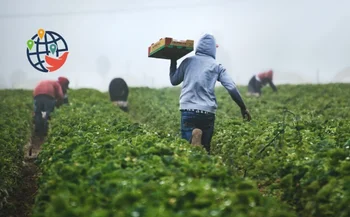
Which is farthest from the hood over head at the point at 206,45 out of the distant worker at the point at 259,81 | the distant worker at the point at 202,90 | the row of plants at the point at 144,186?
the distant worker at the point at 259,81

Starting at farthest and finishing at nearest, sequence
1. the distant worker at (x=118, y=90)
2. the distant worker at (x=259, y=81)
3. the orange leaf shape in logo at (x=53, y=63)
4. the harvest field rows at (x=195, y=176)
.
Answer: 1. the distant worker at (x=259, y=81)
2. the distant worker at (x=118, y=90)
3. the orange leaf shape in logo at (x=53, y=63)
4. the harvest field rows at (x=195, y=176)

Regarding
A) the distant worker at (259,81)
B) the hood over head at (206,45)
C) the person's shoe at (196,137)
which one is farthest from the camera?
the distant worker at (259,81)

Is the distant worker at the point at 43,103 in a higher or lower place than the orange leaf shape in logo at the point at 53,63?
lower

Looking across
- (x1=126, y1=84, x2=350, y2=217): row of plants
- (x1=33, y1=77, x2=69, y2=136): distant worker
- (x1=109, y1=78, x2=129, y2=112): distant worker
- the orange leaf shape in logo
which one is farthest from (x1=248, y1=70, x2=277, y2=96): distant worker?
(x1=126, y1=84, x2=350, y2=217): row of plants

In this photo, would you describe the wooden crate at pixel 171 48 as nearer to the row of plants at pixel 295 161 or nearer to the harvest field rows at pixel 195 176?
the harvest field rows at pixel 195 176

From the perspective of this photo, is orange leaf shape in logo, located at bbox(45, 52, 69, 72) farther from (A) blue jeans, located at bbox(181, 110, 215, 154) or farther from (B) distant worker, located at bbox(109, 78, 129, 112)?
(B) distant worker, located at bbox(109, 78, 129, 112)

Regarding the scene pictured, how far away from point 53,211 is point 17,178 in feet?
16.7

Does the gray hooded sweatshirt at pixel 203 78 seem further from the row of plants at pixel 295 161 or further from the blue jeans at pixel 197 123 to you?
the row of plants at pixel 295 161

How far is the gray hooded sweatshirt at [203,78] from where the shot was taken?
6.90m

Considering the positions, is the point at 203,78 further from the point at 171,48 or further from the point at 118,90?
the point at 118,90

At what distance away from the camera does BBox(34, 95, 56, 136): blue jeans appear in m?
14.2

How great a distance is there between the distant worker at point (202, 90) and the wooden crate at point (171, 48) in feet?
0.67

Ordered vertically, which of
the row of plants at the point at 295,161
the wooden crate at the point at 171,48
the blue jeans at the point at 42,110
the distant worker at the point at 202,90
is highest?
the wooden crate at the point at 171,48

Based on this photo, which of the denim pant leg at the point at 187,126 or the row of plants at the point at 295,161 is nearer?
the row of plants at the point at 295,161
